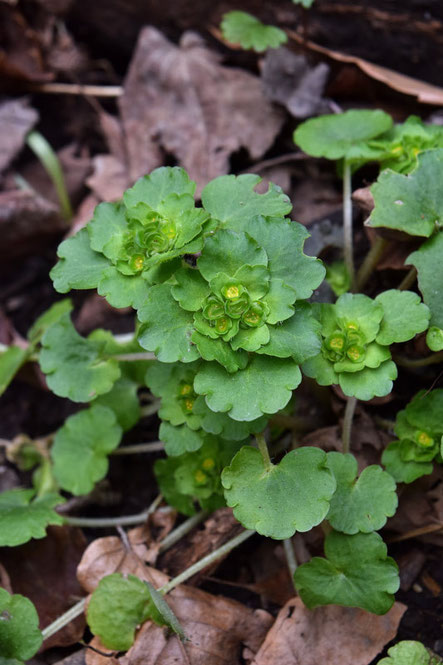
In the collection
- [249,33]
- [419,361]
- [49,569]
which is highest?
[249,33]

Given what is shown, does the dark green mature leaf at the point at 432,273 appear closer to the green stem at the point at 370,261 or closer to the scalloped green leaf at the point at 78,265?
the green stem at the point at 370,261

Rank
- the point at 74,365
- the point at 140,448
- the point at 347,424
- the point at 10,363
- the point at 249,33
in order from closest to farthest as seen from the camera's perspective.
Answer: the point at 347,424 → the point at 74,365 → the point at 140,448 → the point at 10,363 → the point at 249,33

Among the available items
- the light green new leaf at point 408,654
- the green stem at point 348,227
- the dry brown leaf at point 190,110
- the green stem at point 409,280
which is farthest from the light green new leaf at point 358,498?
the dry brown leaf at point 190,110

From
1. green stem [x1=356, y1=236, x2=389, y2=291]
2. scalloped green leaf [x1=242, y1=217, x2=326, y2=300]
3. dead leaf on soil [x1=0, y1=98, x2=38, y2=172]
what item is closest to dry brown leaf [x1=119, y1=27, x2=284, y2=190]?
dead leaf on soil [x1=0, y1=98, x2=38, y2=172]

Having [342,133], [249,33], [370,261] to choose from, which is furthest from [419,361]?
[249,33]

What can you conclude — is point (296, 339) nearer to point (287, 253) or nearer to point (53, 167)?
point (287, 253)

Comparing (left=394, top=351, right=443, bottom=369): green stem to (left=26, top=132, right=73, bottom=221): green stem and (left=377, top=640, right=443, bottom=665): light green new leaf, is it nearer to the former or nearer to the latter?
(left=377, top=640, right=443, bottom=665): light green new leaf
